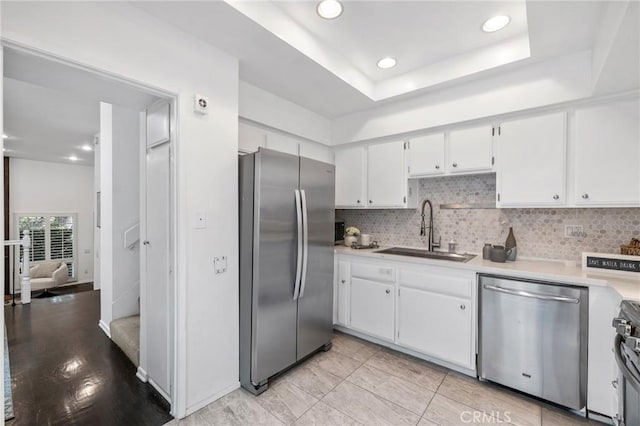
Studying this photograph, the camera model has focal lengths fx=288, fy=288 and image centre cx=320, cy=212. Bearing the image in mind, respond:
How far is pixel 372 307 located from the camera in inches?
116

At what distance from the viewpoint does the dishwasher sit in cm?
196

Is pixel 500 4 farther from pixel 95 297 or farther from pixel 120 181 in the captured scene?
pixel 95 297

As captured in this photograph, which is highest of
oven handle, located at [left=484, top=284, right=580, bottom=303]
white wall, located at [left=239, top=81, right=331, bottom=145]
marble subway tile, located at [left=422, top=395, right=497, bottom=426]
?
white wall, located at [left=239, top=81, right=331, bottom=145]

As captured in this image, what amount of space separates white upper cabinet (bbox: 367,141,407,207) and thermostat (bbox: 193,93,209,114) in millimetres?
1954

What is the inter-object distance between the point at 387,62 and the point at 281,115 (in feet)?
3.69

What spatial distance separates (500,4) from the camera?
1.90 metres

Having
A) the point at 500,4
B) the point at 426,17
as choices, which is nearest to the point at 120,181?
the point at 426,17

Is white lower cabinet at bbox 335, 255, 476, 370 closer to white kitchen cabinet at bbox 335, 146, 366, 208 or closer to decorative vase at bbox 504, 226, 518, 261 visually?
decorative vase at bbox 504, 226, 518, 261

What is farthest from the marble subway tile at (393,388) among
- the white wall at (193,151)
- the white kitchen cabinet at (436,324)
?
the white wall at (193,151)

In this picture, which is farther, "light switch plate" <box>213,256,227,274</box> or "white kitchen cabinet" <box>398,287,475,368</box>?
"white kitchen cabinet" <box>398,287,475,368</box>

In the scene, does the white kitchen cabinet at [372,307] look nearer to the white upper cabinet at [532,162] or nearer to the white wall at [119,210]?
the white upper cabinet at [532,162]

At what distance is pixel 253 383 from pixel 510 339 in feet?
6.50

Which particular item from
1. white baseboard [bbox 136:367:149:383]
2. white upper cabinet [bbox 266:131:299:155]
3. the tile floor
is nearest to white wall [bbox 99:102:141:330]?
white baseboard [bbox 136:367:149:383]

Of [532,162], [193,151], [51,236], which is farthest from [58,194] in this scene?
[532,162]
